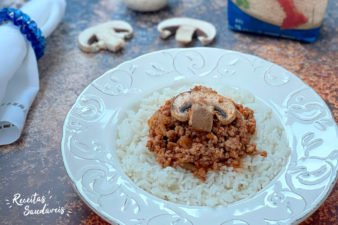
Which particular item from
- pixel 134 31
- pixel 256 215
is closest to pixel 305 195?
pixel 256 215

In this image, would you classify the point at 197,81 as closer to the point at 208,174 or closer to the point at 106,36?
the point at 208,174

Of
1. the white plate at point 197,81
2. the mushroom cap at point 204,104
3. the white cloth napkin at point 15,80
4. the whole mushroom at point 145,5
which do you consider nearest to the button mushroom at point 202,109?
the mushroom cap at point 204,104

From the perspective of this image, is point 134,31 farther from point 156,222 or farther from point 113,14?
point 156,222

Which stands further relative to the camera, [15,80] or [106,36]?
[106,36]

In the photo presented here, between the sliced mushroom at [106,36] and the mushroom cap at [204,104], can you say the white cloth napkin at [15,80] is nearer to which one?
the sliced mushroom at [106,36]

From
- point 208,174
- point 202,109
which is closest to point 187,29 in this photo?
point 202,109
